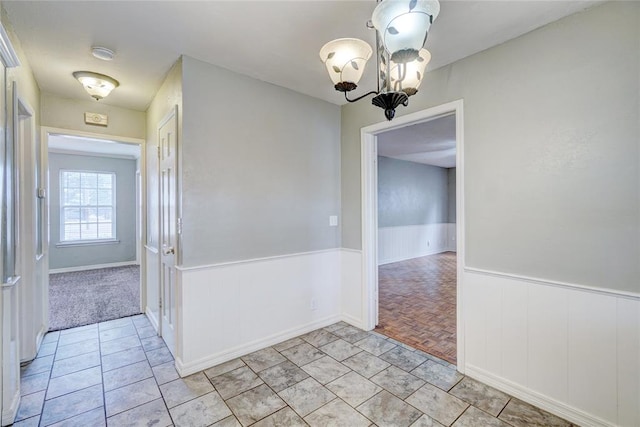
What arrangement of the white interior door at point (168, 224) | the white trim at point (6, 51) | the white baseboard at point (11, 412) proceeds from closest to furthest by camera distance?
1. the white trim at point (6, 51)
2. the white baseboard at point (11, 412)
3. the white interior door at point (168, 224)

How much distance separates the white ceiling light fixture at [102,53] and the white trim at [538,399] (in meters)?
3.70

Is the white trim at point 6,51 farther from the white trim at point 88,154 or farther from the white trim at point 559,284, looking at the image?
the white trim at point 88,154

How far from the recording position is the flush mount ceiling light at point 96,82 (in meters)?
2.58

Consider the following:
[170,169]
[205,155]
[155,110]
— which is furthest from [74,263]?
[205,155]

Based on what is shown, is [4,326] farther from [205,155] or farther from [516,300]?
[516,300]

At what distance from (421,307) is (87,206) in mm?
6842

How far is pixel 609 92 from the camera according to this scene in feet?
5.49

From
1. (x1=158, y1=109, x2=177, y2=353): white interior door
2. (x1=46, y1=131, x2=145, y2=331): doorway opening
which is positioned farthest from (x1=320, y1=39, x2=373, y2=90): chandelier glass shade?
(x1=46, y1=131, x2=145, y2=331): doorway opening

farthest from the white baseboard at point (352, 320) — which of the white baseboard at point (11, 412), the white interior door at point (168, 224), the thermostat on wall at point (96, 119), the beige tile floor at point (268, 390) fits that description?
the thermostat on wall at point (96, 119)

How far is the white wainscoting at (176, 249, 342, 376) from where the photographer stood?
7.72ft

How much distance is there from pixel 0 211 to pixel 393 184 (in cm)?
663

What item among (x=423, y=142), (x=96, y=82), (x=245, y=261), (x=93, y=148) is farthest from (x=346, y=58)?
(x=93, y=148)

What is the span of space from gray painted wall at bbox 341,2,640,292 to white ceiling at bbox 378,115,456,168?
4.75 feet

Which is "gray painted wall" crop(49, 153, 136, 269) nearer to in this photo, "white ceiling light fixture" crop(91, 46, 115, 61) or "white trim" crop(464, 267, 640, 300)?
"white ceiling light fixture" crop(91, 46, 115, 61)
